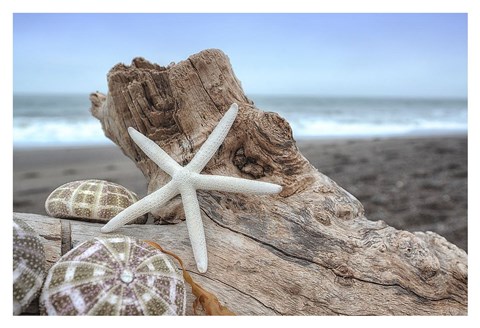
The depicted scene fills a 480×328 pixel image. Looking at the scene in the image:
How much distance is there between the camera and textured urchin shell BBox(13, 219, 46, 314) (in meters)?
2.19

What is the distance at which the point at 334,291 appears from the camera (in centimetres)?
282

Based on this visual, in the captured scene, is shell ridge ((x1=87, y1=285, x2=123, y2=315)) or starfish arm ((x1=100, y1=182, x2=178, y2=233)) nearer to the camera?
shell ridge ((x1=87, y1=285, x2=123, y2=315))

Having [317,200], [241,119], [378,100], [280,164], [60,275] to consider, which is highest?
[378,100]

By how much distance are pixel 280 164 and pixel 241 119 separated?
15.8 inches

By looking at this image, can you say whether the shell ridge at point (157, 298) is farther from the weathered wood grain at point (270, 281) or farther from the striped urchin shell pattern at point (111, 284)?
the weathered wood grain at point (270, 281)

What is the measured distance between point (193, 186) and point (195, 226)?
25 cm

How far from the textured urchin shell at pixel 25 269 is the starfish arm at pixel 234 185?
38.8 inches

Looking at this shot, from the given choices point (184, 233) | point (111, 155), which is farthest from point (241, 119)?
point (111, 155)

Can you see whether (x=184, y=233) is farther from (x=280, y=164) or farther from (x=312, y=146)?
(x=312, y=146)

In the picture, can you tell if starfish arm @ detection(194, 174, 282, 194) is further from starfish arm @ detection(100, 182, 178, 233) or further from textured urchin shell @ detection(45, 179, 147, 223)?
textured urchin shell @ detection(45, 179, 147, 223)

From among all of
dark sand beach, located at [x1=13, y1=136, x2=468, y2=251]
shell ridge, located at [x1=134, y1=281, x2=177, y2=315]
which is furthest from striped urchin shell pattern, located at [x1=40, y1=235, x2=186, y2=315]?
dark sand beach, located at [x1=13, y1=136, x2=468, y2=251]

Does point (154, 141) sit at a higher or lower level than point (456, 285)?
higher

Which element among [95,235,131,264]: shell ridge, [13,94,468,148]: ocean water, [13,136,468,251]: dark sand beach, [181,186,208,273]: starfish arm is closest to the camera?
[95,235,131,264]: shell ridge

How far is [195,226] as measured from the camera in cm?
279
